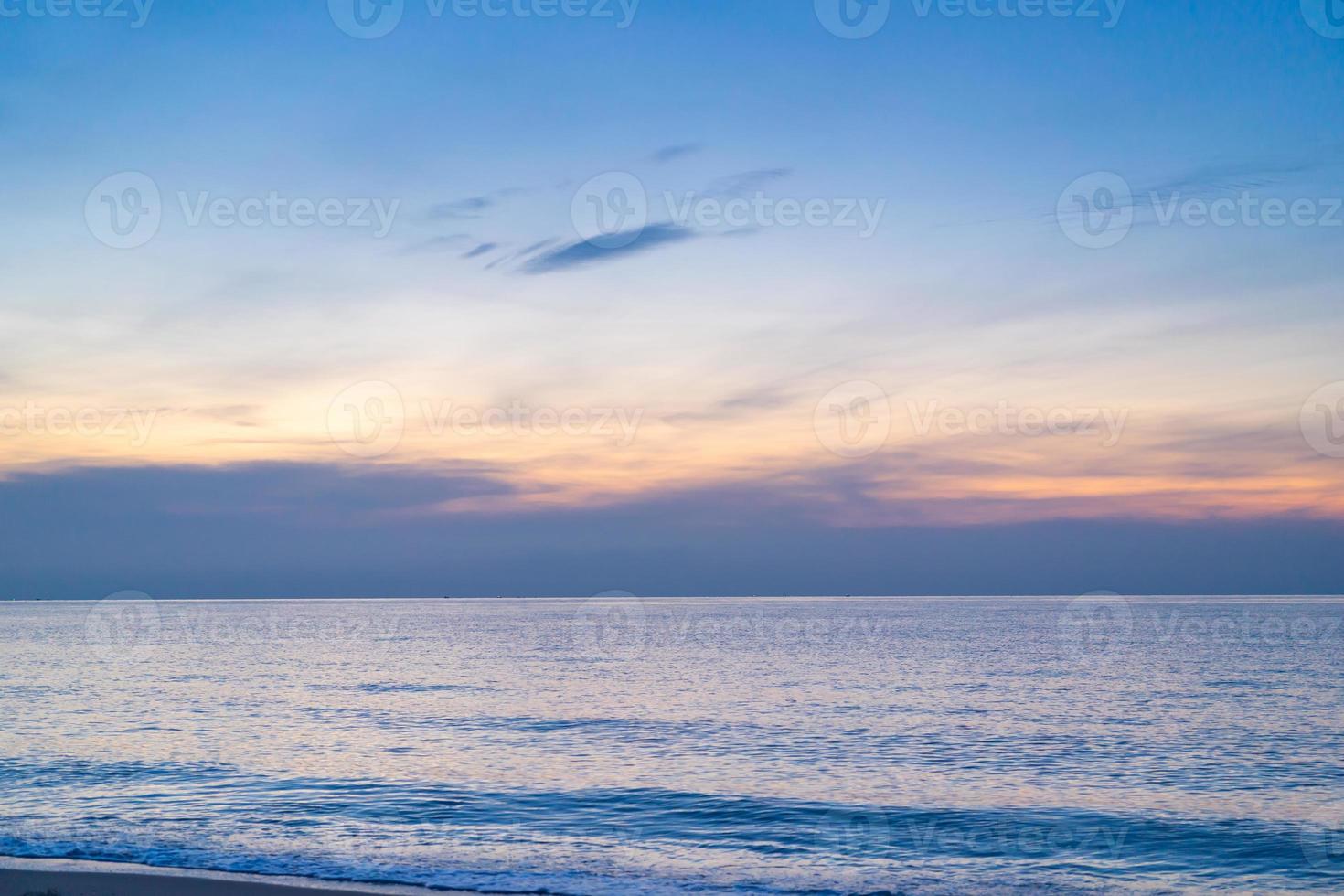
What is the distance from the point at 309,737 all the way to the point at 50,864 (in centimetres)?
2082

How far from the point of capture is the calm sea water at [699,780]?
2469 cm

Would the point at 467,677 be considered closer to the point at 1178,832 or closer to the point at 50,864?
the point at 50,864

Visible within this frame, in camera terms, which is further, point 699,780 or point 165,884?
point 699,780

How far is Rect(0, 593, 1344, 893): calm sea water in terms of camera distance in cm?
2469

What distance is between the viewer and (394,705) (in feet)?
185

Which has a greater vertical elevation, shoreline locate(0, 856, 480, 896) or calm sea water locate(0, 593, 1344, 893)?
shoreline locate(0, 856, 480, 896)

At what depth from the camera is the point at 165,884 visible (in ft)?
71.8

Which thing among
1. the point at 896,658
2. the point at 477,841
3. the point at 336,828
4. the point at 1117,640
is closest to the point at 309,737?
the point at 336,828

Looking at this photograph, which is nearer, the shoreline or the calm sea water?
the shoreline

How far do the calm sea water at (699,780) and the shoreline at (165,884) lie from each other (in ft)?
3.06

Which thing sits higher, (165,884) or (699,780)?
(165,884)

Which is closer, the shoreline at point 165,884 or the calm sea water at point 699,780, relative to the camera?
the shoreline at point 165,884

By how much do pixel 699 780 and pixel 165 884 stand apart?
58.9ft

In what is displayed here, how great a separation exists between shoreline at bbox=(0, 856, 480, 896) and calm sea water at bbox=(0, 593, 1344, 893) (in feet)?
3.06
